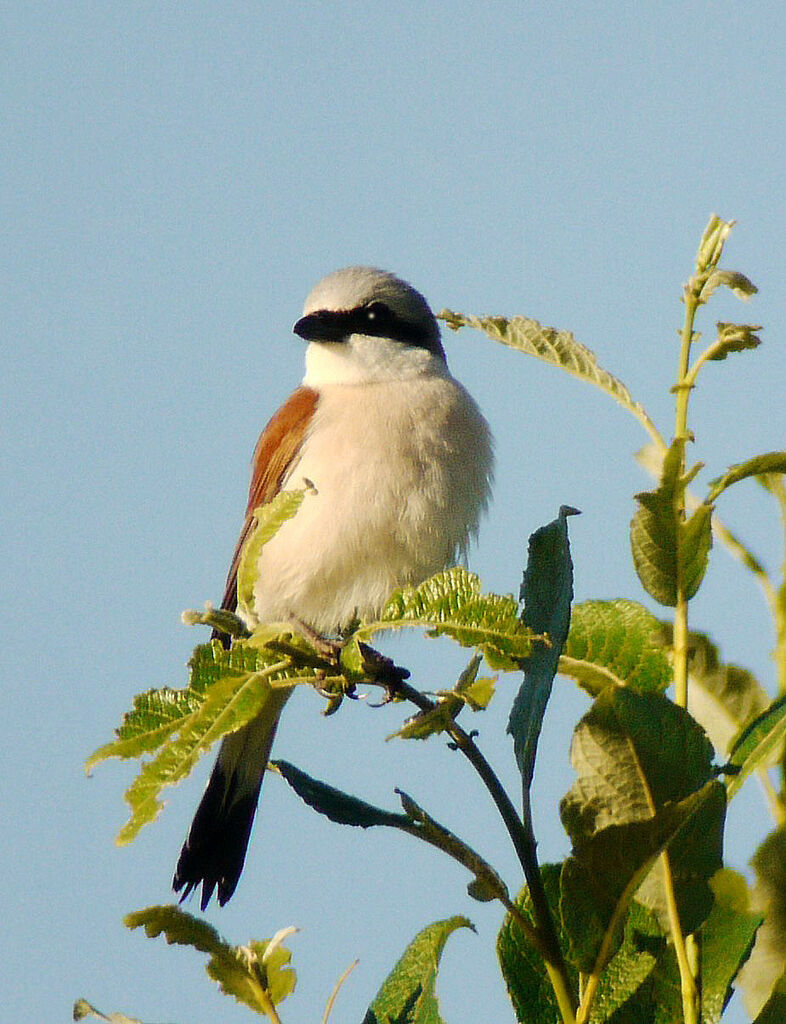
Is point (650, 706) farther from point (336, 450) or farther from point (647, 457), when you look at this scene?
point (336, 450)

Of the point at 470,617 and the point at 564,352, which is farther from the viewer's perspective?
the point at 564,352

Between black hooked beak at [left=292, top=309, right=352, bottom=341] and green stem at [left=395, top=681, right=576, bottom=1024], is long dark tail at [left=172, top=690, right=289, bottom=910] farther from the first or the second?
green stem at [left=395, top=681, right=576, bottom=1024]

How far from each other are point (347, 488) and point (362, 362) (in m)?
0.80

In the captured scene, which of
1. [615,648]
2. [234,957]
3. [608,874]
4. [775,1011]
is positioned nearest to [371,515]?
[615,648]

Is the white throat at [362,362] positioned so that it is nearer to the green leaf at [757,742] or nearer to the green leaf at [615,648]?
the green leaf at [615,648]

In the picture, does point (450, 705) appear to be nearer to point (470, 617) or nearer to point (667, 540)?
point (470, 617)

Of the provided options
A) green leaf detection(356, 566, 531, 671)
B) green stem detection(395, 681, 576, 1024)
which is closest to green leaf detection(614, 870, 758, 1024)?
green stem detection(395, 681, 576, 1024)

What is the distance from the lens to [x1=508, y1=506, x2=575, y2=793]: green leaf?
1.43 m

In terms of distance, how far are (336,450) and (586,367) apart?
1877 millimetres

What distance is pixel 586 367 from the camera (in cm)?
174

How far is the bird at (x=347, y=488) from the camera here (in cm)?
340

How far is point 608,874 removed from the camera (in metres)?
1.38

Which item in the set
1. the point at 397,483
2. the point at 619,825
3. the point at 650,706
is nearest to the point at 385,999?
the point at 619,825

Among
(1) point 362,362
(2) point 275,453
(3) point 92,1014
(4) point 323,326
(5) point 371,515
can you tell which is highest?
(4) point 323,326
